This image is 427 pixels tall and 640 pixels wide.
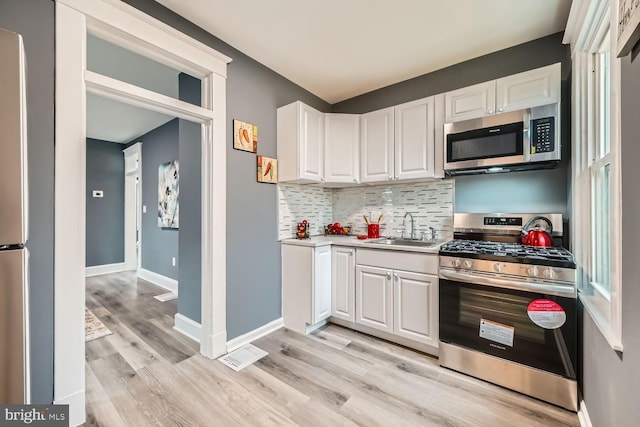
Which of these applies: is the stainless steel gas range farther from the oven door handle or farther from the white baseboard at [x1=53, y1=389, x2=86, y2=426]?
the white baseboard at [x1=53, y1=389, x2=86, y2=426]

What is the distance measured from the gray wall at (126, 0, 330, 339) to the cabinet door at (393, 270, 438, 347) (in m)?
1.19

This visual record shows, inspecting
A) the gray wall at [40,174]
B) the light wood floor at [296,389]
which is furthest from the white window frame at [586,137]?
the gray wall at [40,174]

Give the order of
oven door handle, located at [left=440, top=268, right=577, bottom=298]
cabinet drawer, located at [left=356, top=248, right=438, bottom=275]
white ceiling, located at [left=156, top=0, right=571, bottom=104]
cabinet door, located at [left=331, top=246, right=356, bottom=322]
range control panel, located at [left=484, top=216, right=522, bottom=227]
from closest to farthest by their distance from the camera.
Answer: oven door handle, located at [left=440, top=268, right=577, bottom=298]
white ceiling, located at [left=156, top=0, right=571, bottom=104]
cabinet drawer, located at [left=356, top=248, right=438, bottom=275]
range control panel, located at [left=484, top=216, right=522, bottom=227]
cabinet door, located at [left=331, top=246, right=356, bottom=322]

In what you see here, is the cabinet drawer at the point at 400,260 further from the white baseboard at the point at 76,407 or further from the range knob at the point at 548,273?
the white baseboard at the point at 76,407

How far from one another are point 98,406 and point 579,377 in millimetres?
2901

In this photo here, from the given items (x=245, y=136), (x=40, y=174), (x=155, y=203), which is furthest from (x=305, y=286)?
(x=155, y=203)

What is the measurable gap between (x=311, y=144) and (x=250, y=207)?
893 mm

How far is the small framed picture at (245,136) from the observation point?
7.57ft

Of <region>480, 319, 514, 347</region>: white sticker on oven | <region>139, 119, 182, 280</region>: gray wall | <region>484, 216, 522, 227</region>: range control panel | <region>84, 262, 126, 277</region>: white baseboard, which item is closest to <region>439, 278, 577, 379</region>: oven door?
<region>480, 319, 514, 347</region>: white sticker on oven

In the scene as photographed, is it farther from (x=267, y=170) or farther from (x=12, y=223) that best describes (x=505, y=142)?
(x=12, y=223)

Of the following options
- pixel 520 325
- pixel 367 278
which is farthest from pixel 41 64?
pixel 520 325

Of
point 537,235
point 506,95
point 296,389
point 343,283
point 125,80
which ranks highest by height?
point 125,80

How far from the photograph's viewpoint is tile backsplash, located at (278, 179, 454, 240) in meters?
2.64

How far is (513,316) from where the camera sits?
1699 millimetres
